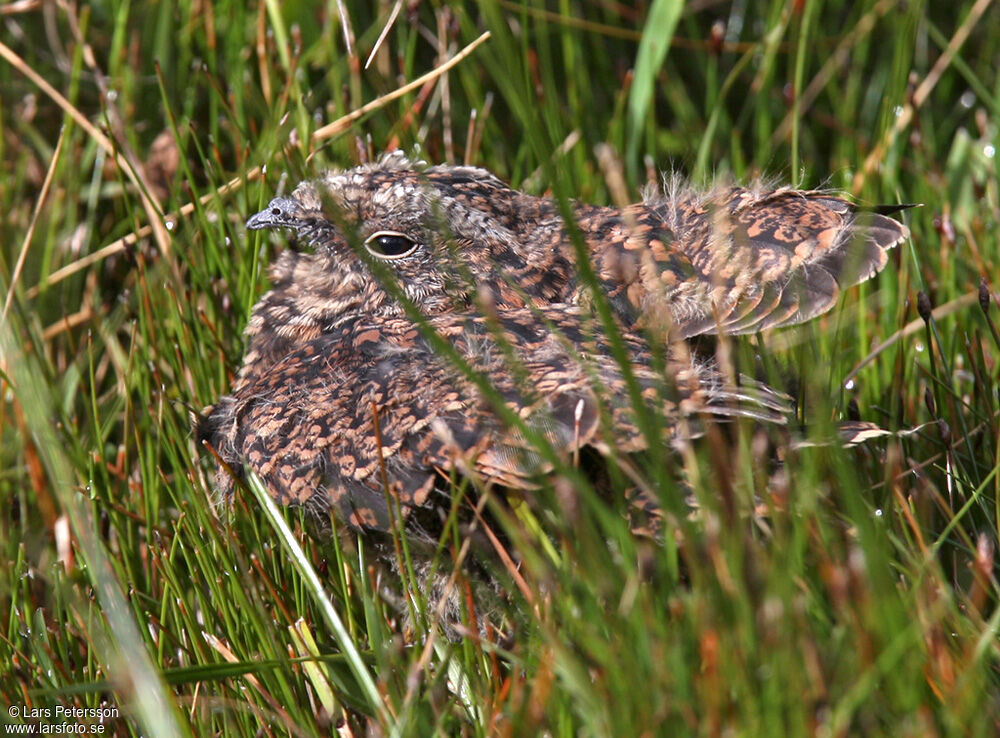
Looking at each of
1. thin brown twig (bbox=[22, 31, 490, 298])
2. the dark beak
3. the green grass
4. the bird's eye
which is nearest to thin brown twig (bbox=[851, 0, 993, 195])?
the green grass

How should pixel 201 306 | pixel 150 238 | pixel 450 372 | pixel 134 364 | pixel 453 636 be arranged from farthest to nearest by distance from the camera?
1. pixel 150 238
2. pixel 201 306
3. pixel 134 364
4. pixel 453 636
5. pixel 450 372

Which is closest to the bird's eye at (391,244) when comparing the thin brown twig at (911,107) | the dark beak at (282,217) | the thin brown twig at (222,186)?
the dark beak at (282,217)

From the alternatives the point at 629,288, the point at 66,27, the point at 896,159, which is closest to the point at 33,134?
the point at 66,27

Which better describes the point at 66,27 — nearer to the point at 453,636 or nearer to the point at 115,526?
the point at 115,526

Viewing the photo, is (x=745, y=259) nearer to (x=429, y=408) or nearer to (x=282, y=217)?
(x=429, y=408)

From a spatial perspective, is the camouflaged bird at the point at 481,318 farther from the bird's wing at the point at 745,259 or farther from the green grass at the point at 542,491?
the green grass at the point at 542,491

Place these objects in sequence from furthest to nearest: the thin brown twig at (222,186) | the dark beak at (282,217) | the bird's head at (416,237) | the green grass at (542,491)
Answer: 1. the thin brown twig at (222,186)
2. the dark beak at (282,217)
3. the bird's head at (416,237)
4. the green grass at (542,491)

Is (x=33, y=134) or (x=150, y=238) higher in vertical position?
(x=33, y=134)

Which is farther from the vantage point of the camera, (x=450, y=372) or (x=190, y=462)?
(x=190, y=462)
